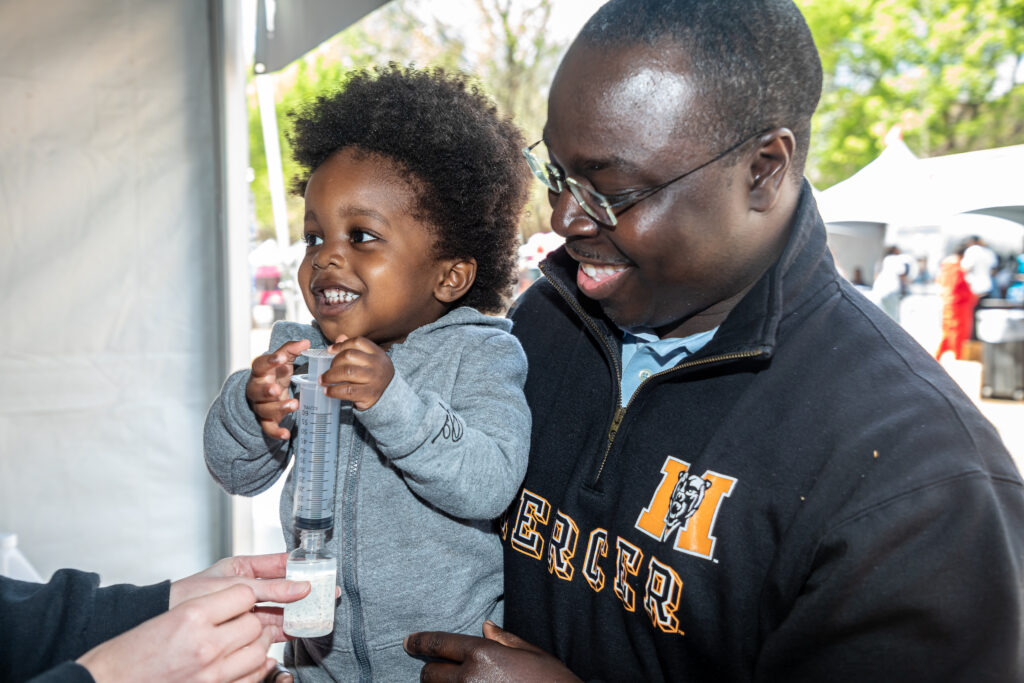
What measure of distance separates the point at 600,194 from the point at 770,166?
0.33 m

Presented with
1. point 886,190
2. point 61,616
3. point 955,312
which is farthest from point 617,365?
point 955,312

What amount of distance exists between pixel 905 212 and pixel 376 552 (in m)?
4.13

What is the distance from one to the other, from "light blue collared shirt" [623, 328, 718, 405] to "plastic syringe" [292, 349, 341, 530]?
62cm

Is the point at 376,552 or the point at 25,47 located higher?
the point at 25,47

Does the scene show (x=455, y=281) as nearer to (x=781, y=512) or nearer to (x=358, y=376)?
(x=358, y=376)

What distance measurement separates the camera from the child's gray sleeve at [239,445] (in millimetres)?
1667

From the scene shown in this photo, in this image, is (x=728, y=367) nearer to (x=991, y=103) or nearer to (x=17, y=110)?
(x=17, y=110)

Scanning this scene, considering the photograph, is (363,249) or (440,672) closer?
(440,672)

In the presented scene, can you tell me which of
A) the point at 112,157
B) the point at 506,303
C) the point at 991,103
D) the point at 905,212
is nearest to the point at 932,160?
the point at 905,212

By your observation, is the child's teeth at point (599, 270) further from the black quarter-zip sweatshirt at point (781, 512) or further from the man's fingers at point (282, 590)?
the man's fingers at point (282, 590)

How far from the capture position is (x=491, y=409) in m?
1.66

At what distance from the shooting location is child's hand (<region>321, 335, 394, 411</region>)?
1.37 m

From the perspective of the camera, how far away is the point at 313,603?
1.39 metres

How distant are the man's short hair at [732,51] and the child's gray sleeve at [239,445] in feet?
3.53
